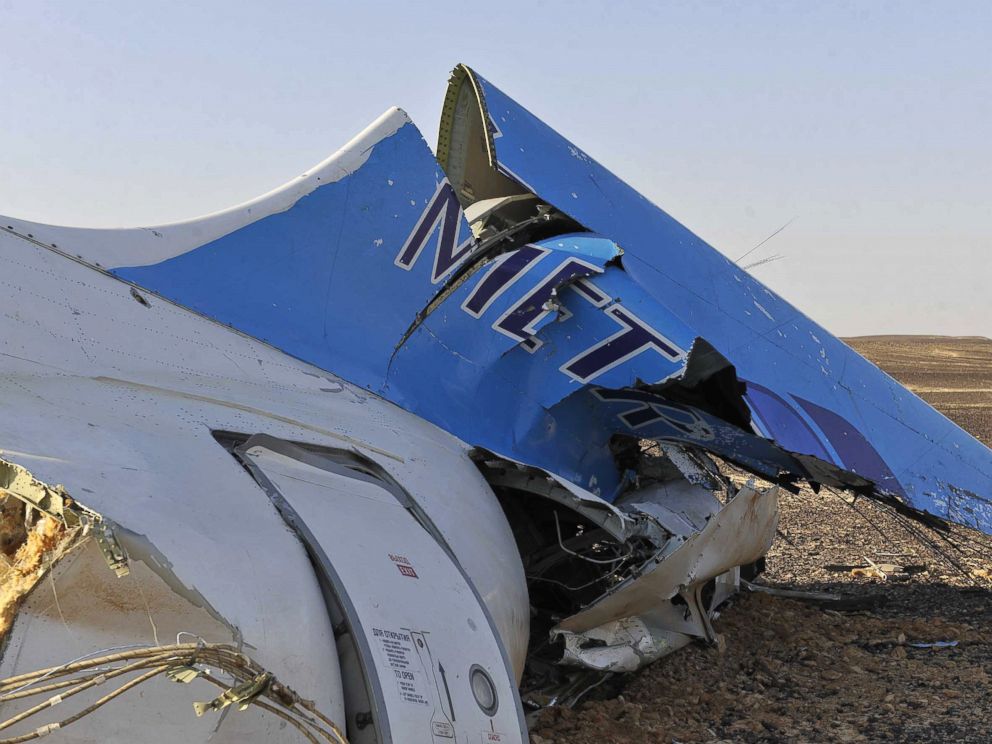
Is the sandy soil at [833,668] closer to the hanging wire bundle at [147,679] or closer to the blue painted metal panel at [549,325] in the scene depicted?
the blue painted metal panel at [549,325]

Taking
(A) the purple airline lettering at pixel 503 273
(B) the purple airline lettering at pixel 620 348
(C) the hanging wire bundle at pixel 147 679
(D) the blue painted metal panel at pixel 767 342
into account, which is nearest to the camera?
(C) the hanging wire bundle at pixel 147 679

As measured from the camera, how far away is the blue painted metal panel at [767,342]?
22.9ft

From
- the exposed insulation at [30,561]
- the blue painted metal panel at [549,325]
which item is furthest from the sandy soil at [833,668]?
the exposed insulation at [30,561]

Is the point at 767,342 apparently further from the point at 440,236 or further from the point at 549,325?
the point at 440,236

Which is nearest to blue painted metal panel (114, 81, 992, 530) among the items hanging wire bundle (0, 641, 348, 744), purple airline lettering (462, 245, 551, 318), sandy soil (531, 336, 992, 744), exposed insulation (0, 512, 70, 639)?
purple airline lettering (462, 245, 551, 318)

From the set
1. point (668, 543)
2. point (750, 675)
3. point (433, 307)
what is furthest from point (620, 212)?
point (750, 675)

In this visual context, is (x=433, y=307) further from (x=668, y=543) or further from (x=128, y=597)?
(x=128, y=597)

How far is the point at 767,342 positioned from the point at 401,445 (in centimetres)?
284

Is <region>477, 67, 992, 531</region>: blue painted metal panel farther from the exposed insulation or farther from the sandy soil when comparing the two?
the exposed insulation

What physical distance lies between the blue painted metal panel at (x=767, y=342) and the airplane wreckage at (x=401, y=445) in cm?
3

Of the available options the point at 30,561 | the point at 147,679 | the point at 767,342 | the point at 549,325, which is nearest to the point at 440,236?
the point at 549,325

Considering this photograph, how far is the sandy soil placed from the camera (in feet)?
20.0

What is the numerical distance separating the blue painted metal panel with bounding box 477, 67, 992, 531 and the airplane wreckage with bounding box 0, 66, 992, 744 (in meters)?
0.03

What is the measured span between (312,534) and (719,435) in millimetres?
3646
